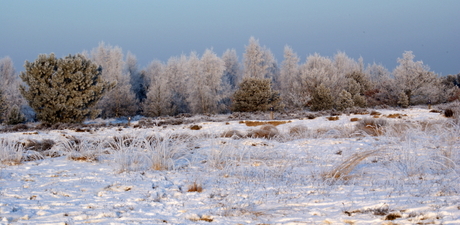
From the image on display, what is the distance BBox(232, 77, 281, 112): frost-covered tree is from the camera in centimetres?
2842

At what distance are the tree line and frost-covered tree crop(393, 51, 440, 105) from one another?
0.08 metres

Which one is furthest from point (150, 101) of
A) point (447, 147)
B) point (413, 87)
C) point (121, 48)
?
point (447, 147)

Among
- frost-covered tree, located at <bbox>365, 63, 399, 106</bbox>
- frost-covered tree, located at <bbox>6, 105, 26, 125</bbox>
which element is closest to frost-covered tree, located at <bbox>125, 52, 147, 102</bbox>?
frost-covered tree, located at <bbox>6, 105, 26, 125</bbox>

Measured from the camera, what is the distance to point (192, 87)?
3459cm

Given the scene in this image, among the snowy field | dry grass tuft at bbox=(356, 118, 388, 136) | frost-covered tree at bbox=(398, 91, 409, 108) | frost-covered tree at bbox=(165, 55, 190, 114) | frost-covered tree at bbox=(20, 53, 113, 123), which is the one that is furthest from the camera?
frost-covered tree at bbox=(165, 55, 190, 114)

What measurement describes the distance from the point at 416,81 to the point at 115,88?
29.3 meters

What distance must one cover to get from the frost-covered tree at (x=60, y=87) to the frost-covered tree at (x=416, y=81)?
1068 inches

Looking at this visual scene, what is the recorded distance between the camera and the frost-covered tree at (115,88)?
33.7 meters

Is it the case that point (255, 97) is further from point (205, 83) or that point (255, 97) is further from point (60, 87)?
point (60, 87)

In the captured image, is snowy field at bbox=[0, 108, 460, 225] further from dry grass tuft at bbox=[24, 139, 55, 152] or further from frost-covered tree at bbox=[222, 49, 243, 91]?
frost-covered tree at bbox=[222, 49, 243, 91]

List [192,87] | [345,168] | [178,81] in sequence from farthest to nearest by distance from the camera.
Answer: [178,81] < [192,87] < [345,168]

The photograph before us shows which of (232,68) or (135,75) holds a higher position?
(232,68)

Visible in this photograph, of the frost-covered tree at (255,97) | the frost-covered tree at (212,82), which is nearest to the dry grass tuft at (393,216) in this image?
the frost-covered tree at (255,97)

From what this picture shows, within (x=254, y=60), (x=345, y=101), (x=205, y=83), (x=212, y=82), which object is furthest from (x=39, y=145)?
(x=254, y=60)
